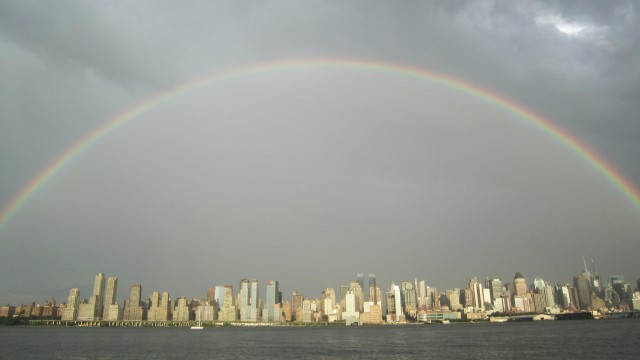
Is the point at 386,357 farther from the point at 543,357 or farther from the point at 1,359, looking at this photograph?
the point at 1,359

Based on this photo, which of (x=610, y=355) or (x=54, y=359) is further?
(x=54, y=359)

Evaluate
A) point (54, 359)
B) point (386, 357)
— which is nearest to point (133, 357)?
point (54, 359)

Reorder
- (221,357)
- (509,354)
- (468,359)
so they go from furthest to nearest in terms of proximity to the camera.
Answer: (221,357), (509,354), (468,359)

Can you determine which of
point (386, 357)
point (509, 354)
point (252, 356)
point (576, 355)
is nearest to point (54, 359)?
point (252, 356)

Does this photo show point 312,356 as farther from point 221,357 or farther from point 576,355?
point 576,355

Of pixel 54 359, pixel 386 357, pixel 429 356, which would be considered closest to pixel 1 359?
pixel 54 359

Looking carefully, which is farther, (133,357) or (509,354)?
(133,357)

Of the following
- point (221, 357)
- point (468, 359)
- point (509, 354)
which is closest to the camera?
point (468, 359)
